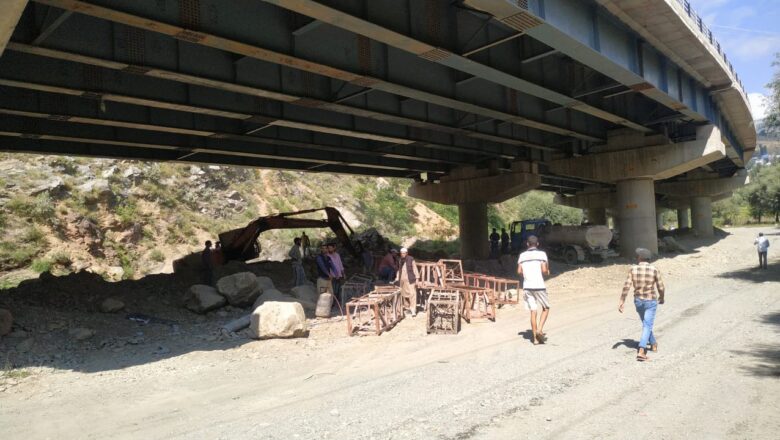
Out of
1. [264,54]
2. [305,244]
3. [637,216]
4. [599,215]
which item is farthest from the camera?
[599,215]

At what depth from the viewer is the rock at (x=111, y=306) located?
40.6ft

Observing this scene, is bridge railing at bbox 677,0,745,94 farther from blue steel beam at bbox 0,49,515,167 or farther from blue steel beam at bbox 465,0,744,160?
blue steel beam at bbox 0,49,515,167

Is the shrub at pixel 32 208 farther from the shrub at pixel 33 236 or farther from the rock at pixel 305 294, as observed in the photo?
the rock at pixel 305 294

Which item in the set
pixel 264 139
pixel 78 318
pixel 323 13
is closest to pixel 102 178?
pixel 264 139

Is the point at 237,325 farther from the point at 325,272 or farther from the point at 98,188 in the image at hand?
the point at 98,188

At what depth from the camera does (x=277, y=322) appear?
10.2 m

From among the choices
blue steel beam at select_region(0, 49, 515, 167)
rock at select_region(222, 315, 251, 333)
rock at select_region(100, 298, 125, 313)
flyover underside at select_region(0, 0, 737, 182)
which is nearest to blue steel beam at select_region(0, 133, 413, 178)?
flyover underside at select_region(0, 0, 737, 182)

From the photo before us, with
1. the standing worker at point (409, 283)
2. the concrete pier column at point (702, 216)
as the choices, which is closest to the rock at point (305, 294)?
the standing worker at point (409, 283)

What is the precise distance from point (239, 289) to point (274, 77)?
5604 millimetres

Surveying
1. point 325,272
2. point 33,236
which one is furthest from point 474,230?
point 33,236

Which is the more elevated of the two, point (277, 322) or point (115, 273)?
point (115, 273)

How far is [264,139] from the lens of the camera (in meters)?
15.8

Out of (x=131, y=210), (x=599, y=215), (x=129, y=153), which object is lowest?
(x=599, y=215)

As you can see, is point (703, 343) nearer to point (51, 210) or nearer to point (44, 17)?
point (44, 17)
